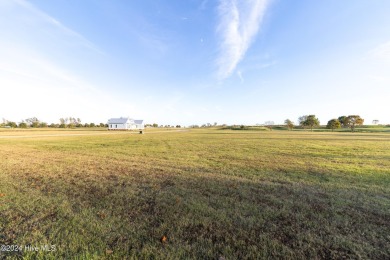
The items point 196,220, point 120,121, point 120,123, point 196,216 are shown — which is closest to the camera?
point 196,220

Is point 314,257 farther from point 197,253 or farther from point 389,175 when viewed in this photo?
point 389,175

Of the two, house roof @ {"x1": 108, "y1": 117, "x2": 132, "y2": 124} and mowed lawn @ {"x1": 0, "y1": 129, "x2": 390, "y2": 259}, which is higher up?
house roof @ {"x1": 108, "y1": 117, "x2": 132, "y2": 124}

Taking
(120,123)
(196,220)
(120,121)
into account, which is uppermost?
(120,121)

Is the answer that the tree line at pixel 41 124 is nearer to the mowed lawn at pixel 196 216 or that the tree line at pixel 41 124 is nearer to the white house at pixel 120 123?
the white house at pixel 120 123

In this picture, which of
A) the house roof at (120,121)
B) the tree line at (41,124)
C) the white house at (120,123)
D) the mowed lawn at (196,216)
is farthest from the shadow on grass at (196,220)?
the tree line at (41,124)

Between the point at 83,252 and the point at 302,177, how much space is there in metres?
7.67

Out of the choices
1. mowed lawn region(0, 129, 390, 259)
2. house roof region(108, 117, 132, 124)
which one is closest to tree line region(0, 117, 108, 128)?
house roof region(108, 117, 132, 124)

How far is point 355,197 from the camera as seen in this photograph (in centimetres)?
497

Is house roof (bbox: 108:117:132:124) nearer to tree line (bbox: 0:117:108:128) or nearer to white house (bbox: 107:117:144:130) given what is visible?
white house (bbox: 107:117:144:130)

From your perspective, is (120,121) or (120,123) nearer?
(120,123)

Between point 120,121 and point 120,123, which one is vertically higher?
point 120,121

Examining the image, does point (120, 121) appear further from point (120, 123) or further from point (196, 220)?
point (196, 220)

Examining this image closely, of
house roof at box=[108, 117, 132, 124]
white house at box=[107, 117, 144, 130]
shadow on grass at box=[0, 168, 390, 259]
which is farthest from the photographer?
house roof at box=[108, 117, 132, 124]

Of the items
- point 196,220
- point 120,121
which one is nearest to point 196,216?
point 196,220
